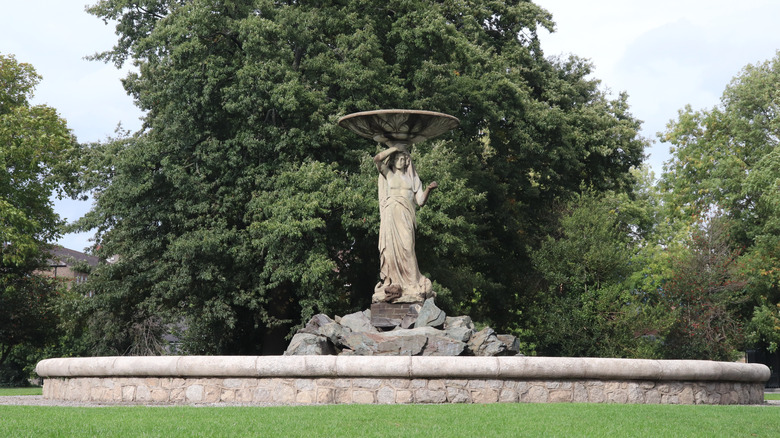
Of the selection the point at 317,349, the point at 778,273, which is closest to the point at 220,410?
the point at 317,349

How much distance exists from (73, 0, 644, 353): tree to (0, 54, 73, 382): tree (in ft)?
18.1

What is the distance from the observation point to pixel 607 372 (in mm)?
11469

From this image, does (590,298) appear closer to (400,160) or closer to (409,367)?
(400,160)

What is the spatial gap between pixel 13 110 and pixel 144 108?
10.4 metres

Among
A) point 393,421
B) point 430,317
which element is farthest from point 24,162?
point 393,421

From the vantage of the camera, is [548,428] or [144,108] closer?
[548,428]

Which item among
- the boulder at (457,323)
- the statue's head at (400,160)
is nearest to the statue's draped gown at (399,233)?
the statue's head at (400,160)

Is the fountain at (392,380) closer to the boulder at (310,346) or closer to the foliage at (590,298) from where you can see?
the boulder at (310,346)

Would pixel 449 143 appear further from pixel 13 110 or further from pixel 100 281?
pixel 13 110

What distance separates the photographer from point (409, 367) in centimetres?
1089

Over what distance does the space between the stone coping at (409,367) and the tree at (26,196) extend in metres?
18.8

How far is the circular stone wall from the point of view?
11.0m

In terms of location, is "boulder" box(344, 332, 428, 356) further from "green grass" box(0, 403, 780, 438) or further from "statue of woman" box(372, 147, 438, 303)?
"green grass" box(0, 403, 780, 438)

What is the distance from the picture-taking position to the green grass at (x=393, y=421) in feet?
25.7
